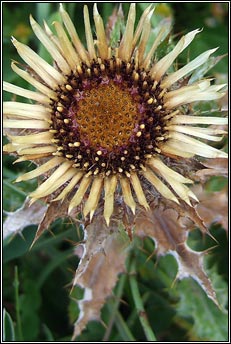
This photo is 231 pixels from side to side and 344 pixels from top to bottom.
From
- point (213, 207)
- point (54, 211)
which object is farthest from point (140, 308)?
point (54, 211)

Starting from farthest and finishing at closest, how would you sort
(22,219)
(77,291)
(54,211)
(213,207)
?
(77,291)
(213,207)
(22,219)
(54,211)

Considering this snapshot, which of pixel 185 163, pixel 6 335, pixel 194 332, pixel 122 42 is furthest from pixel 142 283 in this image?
pixel 122 42

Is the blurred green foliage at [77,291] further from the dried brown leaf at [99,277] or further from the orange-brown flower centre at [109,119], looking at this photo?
the orange-brown flower centre at [109,119]

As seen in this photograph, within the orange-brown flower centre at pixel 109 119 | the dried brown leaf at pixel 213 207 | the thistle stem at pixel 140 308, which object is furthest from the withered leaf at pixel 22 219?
the dried brown leaf at pixel 213 207

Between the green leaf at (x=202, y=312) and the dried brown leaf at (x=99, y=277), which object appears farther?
the green leaf at (x=202, y=312)

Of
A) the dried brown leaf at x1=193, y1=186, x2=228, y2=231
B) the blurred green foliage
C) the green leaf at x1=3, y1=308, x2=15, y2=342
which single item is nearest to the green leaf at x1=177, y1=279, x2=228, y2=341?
the blurred green foliage

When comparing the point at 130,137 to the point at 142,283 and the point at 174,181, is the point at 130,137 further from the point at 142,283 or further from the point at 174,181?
the point at 142,283

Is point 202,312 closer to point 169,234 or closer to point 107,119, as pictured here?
point 169,234
